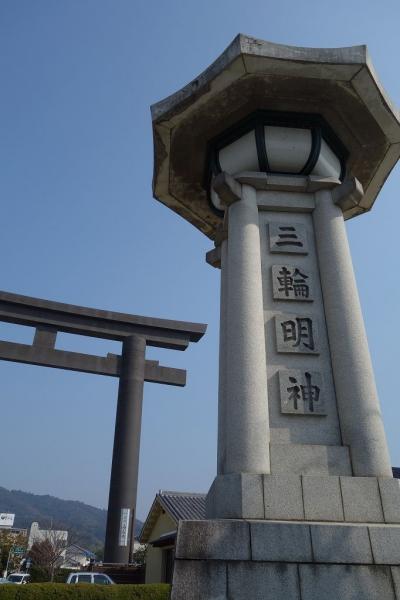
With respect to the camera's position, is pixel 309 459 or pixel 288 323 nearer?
pixel 309 459

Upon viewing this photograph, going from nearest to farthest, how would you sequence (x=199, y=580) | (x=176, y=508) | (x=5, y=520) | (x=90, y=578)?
(x=199, y=580) < (x=90, y=578) < (x=176, y=508) < (x=5, y=520)

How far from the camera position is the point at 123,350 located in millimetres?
20281

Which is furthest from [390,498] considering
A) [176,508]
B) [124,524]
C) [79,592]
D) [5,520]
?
[5,520]

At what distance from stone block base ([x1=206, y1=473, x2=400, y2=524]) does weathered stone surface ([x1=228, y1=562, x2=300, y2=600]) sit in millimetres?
482

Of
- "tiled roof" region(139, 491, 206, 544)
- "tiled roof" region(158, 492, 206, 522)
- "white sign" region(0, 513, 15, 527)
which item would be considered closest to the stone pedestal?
"tiled roof" region(139, 491, 206, 544)

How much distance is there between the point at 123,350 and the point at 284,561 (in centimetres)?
1662

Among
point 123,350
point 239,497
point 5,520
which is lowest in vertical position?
point 239,497

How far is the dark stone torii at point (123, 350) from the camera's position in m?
17.8

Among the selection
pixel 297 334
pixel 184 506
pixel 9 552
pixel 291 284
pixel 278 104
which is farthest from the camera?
pixel 9 552

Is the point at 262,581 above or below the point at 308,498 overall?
below

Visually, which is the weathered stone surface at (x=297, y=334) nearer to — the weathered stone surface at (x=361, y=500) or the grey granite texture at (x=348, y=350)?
the grey granite texture at (x=348, y=350)

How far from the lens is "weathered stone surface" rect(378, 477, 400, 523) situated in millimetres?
4656

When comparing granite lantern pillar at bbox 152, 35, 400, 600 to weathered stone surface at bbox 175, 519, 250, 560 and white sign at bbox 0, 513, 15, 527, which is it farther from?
white sign at bbox 0, 513, 15, 527

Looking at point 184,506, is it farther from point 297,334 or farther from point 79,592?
point 297,334
